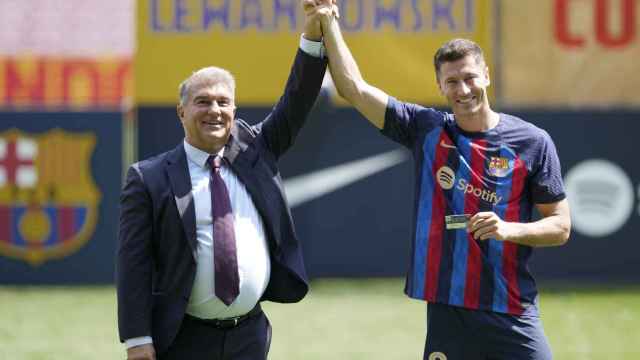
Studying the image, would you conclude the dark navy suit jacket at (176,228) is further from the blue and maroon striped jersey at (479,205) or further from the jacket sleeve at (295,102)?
the blue and maroon striped jersey at (479,205)

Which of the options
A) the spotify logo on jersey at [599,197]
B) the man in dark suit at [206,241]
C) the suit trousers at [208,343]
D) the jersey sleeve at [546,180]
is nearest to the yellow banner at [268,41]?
the spotify logo on jersey at [599,197]

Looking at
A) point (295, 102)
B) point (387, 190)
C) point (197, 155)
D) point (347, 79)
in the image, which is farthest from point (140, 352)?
point (387, 190)

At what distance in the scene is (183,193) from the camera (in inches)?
188

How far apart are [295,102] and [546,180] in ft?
3.48

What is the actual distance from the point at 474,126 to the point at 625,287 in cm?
786

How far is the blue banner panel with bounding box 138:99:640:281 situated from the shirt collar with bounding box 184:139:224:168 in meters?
7.39

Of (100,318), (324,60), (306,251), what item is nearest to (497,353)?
(324,60)

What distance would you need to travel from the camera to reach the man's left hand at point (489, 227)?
4.64 metres

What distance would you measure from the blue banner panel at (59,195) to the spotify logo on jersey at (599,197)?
4.59m

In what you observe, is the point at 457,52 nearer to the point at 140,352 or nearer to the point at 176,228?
the point at 176,228

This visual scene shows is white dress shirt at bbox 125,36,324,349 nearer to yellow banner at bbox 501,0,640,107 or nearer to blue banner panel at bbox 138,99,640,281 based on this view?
blue banner panel at bbox 138,99,640,281

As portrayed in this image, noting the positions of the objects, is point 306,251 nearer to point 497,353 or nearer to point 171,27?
point 171,27

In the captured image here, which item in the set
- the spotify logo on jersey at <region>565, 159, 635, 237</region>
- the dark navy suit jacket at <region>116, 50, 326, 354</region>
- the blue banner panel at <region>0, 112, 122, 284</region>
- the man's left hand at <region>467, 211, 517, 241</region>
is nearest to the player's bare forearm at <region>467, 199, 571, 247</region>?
the man's left hand at <region>467, 211, 517, 241</region>

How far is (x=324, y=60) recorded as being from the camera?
5.02 metres
